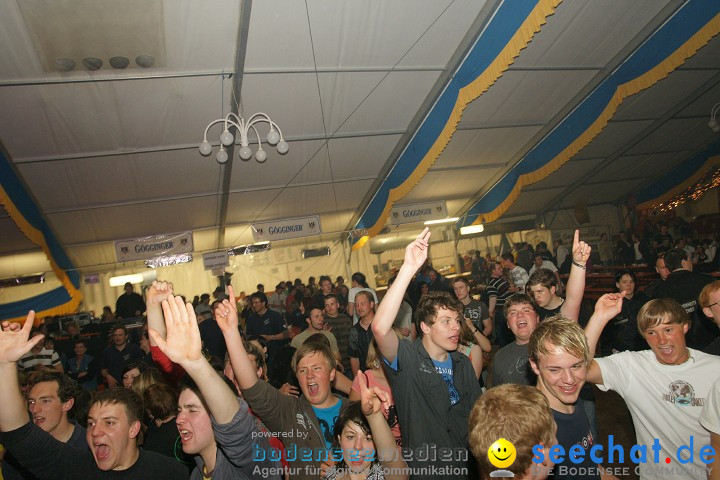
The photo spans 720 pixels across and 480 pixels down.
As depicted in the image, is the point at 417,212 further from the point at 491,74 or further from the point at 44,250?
the point at 44,250

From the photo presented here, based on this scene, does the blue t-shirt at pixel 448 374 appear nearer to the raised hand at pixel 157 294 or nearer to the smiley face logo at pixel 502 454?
the smiley face logo at pixel 502 454

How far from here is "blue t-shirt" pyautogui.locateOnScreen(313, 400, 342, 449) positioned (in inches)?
95.7

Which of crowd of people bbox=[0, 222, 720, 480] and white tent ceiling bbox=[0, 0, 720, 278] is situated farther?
white tent ceiling bbox=[0, 0, 720, 278]

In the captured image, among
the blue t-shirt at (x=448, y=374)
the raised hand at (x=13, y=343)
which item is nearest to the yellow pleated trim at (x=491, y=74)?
the blue t-shirt at (x=448, y=374)

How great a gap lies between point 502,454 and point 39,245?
10977mm

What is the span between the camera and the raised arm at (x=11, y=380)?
188 centimetres

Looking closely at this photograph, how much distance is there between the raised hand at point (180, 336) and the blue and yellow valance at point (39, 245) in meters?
7.30

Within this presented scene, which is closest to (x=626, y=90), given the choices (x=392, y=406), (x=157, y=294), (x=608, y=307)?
(x=608, y=307)

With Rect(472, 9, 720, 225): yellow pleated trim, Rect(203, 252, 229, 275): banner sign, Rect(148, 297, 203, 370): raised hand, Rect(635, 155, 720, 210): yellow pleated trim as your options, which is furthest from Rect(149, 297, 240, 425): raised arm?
Rect(635, 155, 720, 210): yellow pleated trim

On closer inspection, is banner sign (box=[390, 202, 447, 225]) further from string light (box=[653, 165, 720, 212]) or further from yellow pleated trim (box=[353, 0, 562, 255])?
string light (box=[653, 165, 720, 212])

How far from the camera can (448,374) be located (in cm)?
258

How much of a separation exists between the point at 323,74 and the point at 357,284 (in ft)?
12.1

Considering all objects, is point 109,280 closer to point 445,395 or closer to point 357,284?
point 357,284

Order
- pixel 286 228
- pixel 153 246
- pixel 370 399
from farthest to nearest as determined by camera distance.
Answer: pixel 286 228 < pixel 153 246 < pixel 370 399
